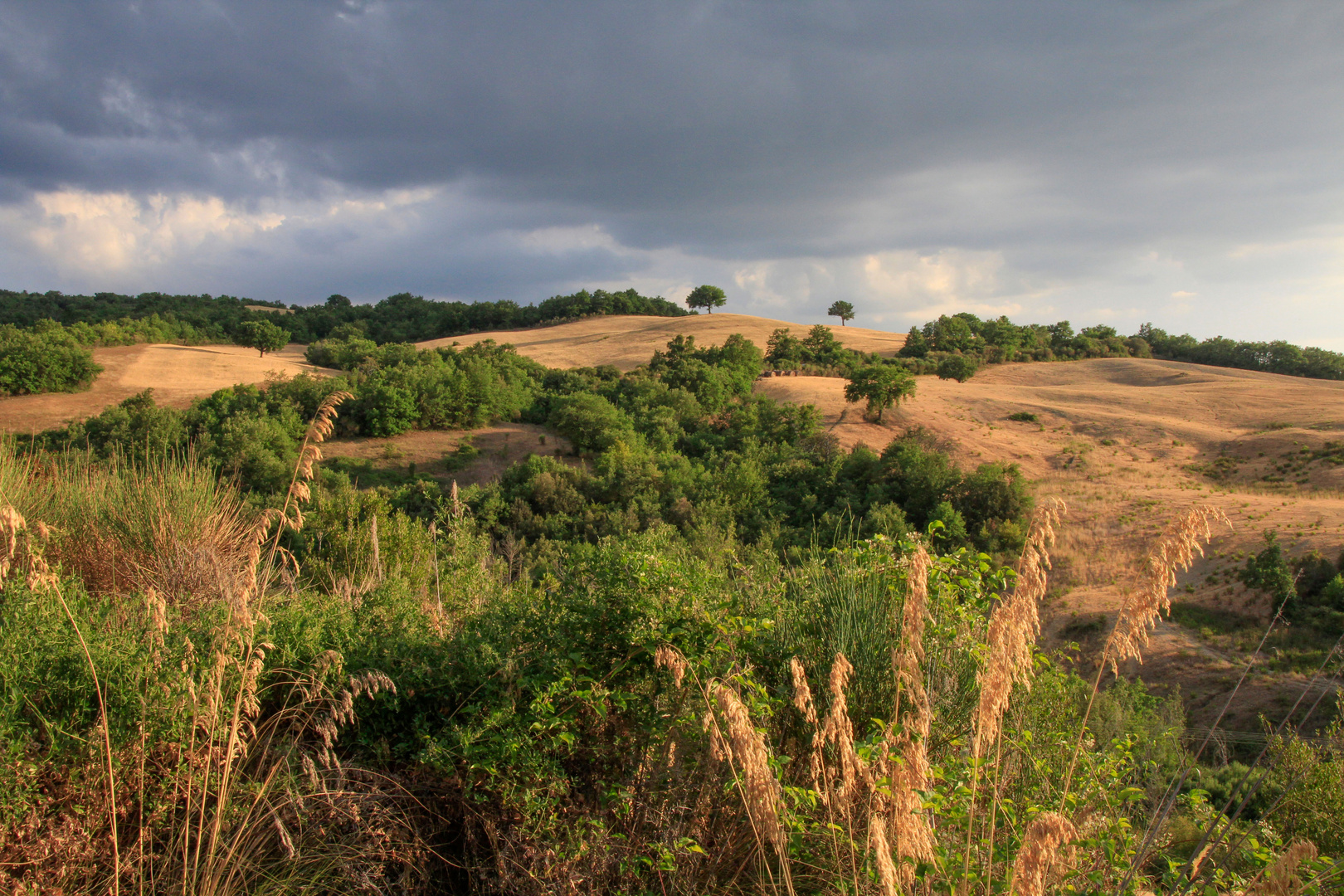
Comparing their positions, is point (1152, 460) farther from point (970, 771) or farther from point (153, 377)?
point (153, 377)

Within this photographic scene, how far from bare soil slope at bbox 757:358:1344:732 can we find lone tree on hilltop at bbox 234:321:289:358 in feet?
133

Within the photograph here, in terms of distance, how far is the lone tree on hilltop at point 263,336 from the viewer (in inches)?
2258

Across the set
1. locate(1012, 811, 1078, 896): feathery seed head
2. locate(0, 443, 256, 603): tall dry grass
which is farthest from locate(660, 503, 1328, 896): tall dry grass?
locate(0, 443, 256, 603): tall dry grass

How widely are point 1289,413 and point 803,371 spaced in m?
31.8

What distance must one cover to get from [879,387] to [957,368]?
19288 mm

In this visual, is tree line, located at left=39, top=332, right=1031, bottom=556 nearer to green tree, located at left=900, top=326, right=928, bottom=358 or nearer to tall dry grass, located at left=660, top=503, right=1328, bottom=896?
tall dry grass, located at left=660, top=503, right=1328, bottom=896

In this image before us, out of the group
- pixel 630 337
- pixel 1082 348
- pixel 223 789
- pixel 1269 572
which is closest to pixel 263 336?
pixel 630 337

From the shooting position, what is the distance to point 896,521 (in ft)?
85.4

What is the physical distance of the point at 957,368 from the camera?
58094mm

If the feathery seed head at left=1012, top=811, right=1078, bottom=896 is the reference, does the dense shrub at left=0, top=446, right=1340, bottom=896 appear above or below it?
below

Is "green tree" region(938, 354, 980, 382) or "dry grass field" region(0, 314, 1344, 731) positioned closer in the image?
"dry grass field" region(0, 314, 1344, 731)

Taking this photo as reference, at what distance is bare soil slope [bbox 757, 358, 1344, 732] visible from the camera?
20672 millimetres

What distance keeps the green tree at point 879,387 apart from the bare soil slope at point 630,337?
2019 centimetres

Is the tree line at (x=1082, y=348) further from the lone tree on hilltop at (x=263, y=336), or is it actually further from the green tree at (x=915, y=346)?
the lone tree on hilltop at (x=263, y=336)
